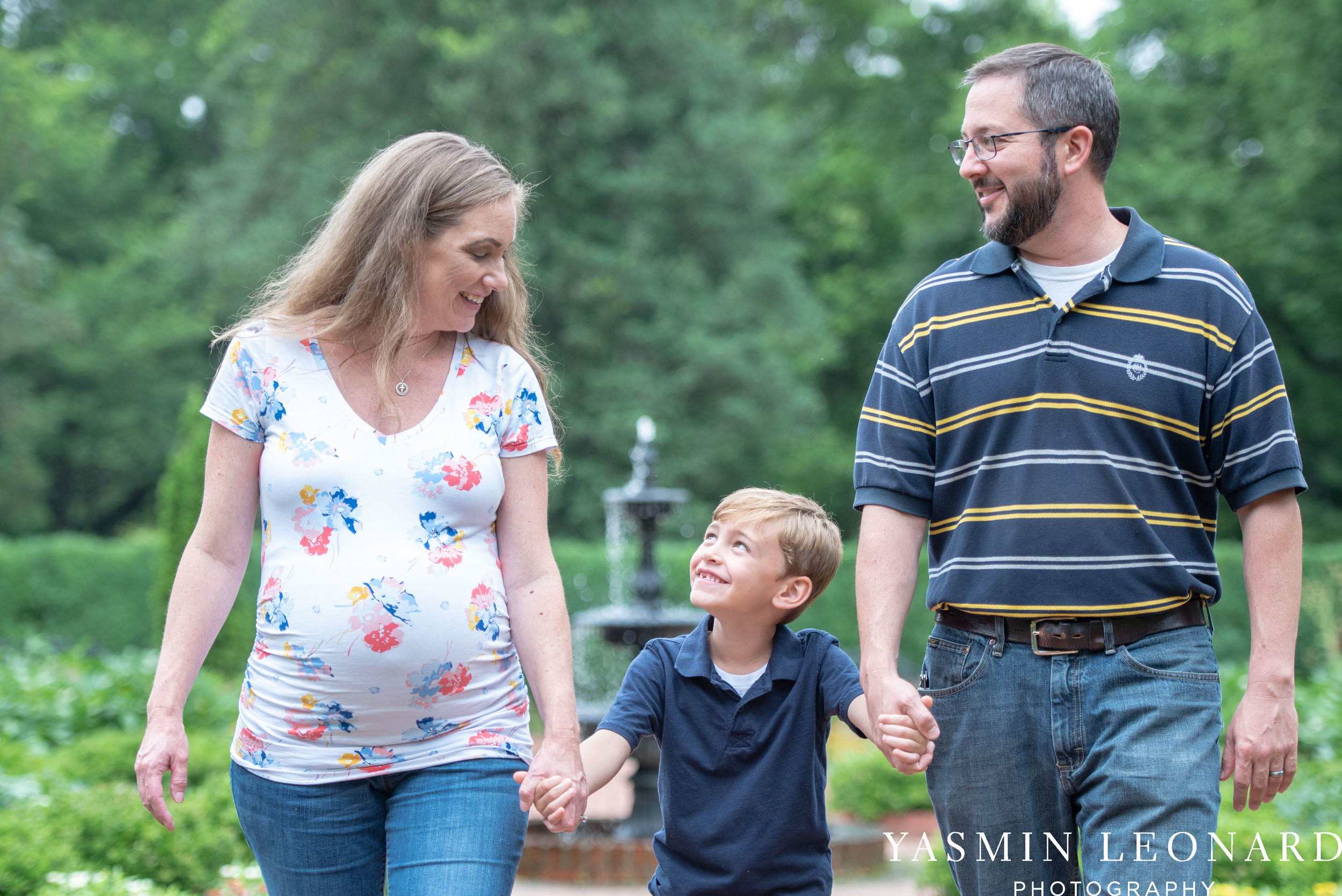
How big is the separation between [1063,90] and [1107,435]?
2.11 feet

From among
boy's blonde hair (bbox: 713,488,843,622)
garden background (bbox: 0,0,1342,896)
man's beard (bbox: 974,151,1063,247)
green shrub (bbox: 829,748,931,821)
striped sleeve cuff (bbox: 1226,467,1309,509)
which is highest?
garden background (bbox: 0,0,1342,896)

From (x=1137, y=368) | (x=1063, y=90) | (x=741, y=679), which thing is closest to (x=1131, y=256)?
(x=1137, y=368)

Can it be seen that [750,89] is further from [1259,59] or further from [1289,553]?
[1289,553]

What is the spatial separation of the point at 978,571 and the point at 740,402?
1617cm

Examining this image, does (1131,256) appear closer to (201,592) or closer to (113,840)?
(201,592)

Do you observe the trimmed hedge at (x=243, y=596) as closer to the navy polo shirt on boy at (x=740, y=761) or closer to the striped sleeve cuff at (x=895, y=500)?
the navy polo shirt on boy at (x=740, y=761)

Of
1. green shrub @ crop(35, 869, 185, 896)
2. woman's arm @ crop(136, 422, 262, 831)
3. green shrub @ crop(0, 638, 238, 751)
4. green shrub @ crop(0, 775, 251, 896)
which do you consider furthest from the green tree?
woman's arm @ crop(136, 422, 262, 831)

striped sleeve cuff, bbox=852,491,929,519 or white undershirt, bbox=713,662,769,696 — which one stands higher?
striped sleeve cuff, bbox=852,491,929,519

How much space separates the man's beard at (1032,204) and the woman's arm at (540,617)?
98 centimetres

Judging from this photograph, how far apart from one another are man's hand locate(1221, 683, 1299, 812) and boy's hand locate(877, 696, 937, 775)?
0.52 m

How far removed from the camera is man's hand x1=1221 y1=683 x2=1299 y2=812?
2176 mm

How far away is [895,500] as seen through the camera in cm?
237

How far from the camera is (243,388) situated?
2.31m

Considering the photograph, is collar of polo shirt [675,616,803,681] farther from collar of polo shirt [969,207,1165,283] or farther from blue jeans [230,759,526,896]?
collar of polo shirt [969,207,1165,283]
